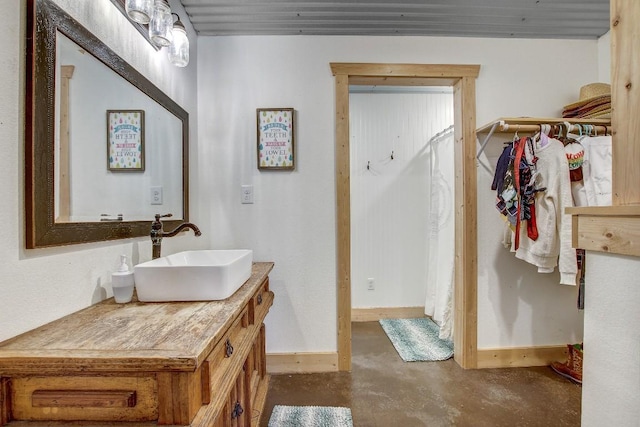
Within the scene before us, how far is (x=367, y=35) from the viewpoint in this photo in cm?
202

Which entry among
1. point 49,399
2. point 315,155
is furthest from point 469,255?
point 49,399

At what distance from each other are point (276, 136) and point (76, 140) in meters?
1.18

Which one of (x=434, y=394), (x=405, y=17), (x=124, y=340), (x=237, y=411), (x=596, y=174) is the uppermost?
(x=405, y=17)

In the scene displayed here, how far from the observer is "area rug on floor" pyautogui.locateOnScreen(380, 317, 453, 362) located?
7.11ft

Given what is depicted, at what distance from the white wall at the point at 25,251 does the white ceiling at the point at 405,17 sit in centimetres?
86

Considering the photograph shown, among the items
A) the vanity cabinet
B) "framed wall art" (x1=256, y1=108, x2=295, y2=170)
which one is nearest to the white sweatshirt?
"framed wall art" (x1=256, y1=108, x2=295, y2=170)

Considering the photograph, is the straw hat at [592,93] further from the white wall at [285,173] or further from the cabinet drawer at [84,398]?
the cabinet drawer at [84,398]

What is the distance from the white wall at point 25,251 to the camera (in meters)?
0.74

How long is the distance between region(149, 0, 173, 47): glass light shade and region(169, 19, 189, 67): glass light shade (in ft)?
0.57

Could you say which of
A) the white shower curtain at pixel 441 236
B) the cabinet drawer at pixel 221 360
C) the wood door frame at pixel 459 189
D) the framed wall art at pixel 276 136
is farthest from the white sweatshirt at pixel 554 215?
the cabinet drawer at pixel 221 360

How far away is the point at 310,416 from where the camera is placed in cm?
155

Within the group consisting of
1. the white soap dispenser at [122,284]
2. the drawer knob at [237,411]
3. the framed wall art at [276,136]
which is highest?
the framed wall art at [276,136]

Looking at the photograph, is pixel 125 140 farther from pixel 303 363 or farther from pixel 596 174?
pixel 596 174

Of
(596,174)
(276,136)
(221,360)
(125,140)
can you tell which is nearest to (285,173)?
(276,136)
